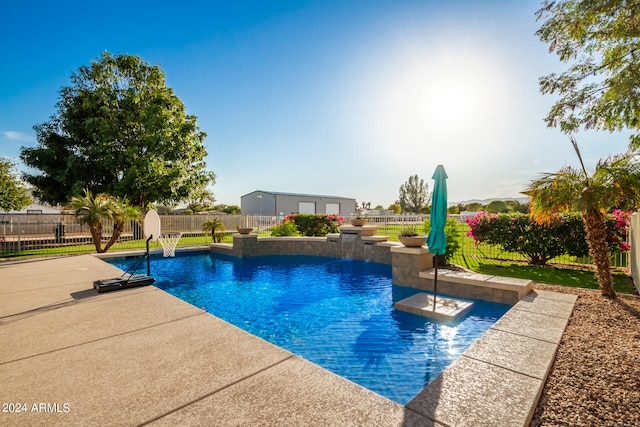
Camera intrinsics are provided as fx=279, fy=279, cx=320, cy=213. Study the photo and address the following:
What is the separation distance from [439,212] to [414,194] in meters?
46.1

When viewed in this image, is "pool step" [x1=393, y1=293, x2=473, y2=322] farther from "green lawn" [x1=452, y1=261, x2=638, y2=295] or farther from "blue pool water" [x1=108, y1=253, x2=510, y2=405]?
"green lawn" [x1=452, y1=261, x2=638, y2=295]

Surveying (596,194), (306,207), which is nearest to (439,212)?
(596,194)

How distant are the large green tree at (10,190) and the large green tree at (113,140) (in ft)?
19.7

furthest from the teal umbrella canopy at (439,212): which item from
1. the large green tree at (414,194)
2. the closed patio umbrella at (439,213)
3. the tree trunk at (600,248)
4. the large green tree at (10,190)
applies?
the large green tree at (414,194)

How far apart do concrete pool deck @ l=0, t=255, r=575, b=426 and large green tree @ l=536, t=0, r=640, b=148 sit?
6245 mm

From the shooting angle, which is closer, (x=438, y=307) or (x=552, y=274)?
(x=438, y=307)

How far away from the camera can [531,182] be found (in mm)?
5402

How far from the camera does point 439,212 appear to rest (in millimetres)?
5098

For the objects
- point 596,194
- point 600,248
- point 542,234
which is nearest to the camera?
point 596,194

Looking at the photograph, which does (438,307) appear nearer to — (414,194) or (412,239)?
(412,239)

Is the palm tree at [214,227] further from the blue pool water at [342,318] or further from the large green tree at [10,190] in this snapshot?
the large green tree at [10,190]

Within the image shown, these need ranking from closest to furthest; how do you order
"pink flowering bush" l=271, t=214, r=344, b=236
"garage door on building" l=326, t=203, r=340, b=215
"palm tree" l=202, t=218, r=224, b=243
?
"pink flowering bush" l=271, t=214, r=344, b=236
"palm tree" l=202, t=218, r=224, b=243
"garage door on building" l=326, t=203, r=340, b=215

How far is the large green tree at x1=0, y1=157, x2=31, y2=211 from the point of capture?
2117 centimetres

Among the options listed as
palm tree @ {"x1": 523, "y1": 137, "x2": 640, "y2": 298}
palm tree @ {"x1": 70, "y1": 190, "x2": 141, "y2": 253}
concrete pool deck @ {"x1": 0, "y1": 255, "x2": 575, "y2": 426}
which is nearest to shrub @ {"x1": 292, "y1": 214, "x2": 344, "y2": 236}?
palm tree @ {"x1": 70, "y1": 190, "x2": 141, "y2": 253}
